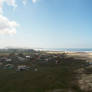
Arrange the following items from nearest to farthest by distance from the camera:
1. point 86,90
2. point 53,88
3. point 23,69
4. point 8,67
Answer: point 86,90, point 53,88, point 23,69, point 8,67

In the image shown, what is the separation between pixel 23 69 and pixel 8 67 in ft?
25.3

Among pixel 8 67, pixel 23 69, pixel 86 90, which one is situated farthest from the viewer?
pixel 8 67

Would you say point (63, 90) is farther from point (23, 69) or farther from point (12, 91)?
point (23, 69)

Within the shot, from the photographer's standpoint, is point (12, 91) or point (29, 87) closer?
point (12, 91)

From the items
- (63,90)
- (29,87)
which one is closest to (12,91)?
(29,87)

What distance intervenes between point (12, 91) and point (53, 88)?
7.54 meters

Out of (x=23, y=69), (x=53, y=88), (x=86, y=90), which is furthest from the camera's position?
(x=23, y=69)

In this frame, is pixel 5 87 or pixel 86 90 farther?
pixel 5 87

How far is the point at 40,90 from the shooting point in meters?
19.8

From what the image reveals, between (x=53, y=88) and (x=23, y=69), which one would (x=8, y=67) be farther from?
(x=53, y=88)

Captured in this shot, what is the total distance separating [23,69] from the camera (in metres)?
37.8

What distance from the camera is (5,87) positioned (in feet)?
A: 70.5

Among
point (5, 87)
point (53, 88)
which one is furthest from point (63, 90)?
point (5, 87)

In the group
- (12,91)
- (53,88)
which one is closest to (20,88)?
(12,91)
